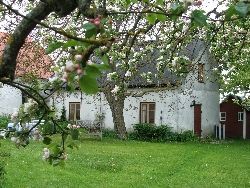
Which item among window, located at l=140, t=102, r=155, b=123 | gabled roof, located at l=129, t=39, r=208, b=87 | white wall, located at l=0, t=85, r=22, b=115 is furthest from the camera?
white wall, located at l=0, t=85, r=22, b=115

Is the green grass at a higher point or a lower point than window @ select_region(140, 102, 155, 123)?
lower

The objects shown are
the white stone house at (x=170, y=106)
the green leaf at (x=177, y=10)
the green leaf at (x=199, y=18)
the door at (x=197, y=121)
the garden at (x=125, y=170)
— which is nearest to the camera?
the green leaf at (x=199, y=18)

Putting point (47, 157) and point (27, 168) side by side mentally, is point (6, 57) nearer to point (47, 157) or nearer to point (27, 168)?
point (47, 157)

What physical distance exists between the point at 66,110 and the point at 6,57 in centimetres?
2719

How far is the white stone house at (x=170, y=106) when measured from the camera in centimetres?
2538

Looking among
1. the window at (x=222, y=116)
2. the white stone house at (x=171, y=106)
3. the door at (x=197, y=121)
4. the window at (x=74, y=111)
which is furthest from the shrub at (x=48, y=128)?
the window at (x=222, y=116)

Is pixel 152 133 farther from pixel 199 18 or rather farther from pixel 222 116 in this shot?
pixel 199 18

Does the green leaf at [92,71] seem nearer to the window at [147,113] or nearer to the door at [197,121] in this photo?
A: the window at [147,113]

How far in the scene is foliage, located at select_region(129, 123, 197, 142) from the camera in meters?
24.2

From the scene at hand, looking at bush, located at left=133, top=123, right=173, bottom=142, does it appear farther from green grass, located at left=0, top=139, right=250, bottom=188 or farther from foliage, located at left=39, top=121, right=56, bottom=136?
foliage, located at left=39, top=121, right=56, bottom=136

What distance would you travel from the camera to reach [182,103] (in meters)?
25.6

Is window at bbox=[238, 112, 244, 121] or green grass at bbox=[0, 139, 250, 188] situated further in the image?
window at bbox=[238, 112, 244, 121]

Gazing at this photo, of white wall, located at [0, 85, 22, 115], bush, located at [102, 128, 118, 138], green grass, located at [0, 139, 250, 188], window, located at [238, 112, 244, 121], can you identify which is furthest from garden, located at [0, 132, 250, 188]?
window, located at [238, 112, 244, 121]

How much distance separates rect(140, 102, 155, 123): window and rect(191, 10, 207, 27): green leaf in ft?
79.9
